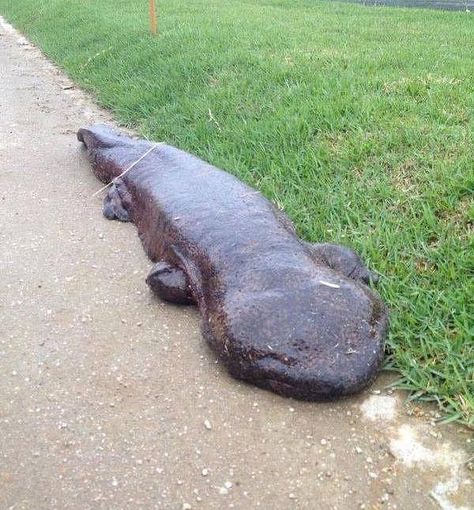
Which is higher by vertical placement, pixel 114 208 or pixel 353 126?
pixel 353 126

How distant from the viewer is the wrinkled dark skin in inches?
113

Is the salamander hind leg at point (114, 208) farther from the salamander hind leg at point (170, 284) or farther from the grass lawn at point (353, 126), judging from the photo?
the salamander hind leg at point (170, 284)

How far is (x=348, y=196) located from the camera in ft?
14.4

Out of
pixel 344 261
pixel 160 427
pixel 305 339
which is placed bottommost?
pixel 160 427

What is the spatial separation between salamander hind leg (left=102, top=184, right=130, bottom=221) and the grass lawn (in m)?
0.91

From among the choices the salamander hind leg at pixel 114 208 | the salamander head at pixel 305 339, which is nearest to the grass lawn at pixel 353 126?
the salamander head at pixel 305 339

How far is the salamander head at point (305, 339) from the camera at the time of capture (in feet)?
9.29

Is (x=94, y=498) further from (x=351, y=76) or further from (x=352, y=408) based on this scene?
(x=351, y=76)

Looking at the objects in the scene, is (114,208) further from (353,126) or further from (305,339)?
(305,339)

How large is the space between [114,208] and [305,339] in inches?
92.6

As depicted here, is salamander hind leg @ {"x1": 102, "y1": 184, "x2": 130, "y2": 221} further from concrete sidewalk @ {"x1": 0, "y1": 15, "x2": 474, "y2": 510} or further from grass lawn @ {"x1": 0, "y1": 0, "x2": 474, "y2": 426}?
grass lawn @ {"x1": 0, "y1": 0, "x2": 474, "y2": 426}

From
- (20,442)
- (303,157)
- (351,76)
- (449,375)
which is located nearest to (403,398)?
(449,375)

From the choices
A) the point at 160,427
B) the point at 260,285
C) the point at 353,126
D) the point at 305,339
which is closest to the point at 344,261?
the point at 260,285

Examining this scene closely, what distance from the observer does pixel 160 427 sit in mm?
2842
